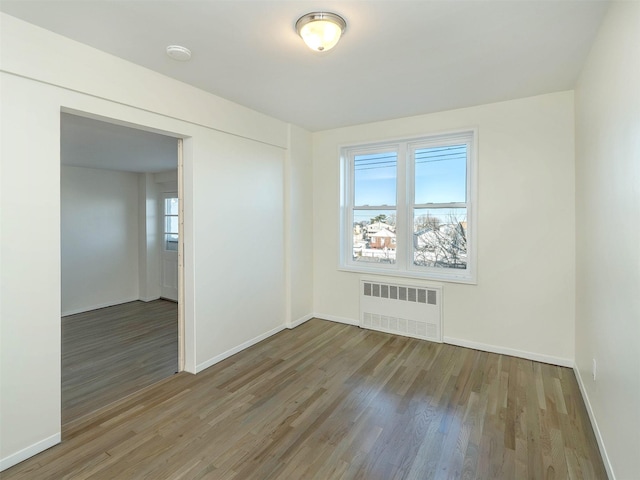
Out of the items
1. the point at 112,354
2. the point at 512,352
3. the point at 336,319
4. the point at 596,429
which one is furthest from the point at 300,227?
the point at 596,429

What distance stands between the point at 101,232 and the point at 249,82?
4691 millimetres

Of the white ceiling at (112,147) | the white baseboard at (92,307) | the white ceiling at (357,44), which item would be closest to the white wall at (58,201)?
the white ceiling at (357,44)

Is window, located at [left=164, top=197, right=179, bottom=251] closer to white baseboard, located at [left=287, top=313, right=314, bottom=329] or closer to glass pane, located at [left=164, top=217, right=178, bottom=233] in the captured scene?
glass pane, located at [left=164, top=217, right=178, bottom=233]

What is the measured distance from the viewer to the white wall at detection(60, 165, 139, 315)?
17.9ft

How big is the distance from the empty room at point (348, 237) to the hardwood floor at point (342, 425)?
0.02 meters

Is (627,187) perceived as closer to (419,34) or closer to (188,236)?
(419,34)

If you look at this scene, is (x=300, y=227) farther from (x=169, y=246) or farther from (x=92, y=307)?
(x=92, y=307)

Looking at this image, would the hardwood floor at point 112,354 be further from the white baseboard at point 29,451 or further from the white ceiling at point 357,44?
the white ceiling at point 357,44

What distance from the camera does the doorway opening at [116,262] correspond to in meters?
3.17

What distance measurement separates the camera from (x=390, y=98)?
3.30 meters

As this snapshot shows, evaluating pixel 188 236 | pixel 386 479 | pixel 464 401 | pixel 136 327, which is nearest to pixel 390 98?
pixel 188 236

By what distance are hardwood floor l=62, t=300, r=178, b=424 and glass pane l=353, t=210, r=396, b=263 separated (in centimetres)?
267

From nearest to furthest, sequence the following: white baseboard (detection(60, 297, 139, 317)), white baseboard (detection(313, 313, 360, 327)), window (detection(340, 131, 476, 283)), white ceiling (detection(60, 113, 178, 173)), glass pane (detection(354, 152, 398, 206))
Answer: white ceiling (detection(60, 113, 178, 173)) < window (detection(340, 131, 476, 283)) < glass pane (detection(354, 152, 398, 206)) < white baseboard (detection(313, 313, 360, 327)) < white baseboard (detection(60, 297, 139, 317))

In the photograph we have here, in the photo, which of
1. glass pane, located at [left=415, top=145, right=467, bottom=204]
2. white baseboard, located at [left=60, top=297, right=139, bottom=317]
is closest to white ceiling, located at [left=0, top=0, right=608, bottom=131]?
glass pane, located at [left=415, top=145, right=467, bottom=204]
